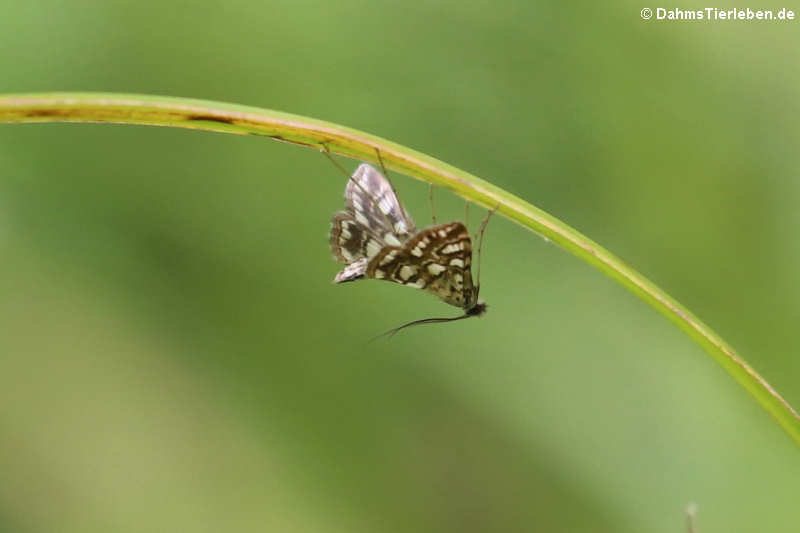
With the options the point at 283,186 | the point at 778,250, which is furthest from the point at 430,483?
the point at 778,250

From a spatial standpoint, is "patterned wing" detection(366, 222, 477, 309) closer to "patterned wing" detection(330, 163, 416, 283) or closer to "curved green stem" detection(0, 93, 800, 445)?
"patterned wing" detection(330, 163, 416, 283)

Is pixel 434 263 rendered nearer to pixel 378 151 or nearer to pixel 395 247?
pixel 395 247

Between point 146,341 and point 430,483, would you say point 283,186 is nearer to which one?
point 146,341

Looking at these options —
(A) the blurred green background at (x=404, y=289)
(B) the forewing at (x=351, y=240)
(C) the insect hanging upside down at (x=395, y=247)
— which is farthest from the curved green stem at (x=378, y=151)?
(A) the blurred green background at (x=404, y=289)

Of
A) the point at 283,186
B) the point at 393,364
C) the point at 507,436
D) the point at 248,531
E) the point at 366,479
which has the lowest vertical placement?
the point at 248,531

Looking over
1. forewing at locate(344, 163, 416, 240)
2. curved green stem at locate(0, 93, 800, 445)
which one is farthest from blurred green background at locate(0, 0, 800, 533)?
curved green stem at locate(0, 93, 800, 445)

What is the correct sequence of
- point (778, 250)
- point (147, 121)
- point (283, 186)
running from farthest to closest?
point (283, 186)
point (778, 250)
point (147, 121)

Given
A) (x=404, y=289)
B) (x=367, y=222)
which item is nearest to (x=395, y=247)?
(x=367, y=222)

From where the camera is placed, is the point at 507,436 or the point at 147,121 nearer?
the point at 147,121

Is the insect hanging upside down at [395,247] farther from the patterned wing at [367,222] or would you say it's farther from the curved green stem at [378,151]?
the curved green stem at [378,151]
